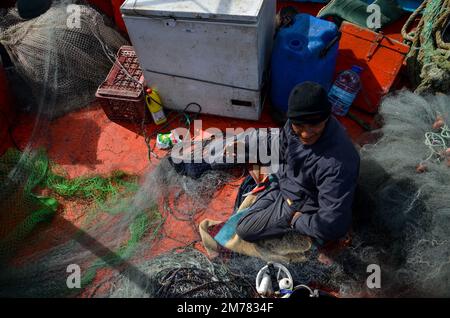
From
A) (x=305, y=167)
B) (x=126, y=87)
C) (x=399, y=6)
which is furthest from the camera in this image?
(x=399, y=6)

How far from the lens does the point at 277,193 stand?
12.0 ft

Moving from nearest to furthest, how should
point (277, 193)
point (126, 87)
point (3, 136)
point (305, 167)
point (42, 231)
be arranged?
1. point (305, 167)
2. point (277, 193)
3. point (42, 231)
4. point (126, 87)
5. point (3, 136)

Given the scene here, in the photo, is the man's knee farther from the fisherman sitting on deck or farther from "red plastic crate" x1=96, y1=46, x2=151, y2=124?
"red plastic crate" x1=96, y1=46, x2=151, y2=124

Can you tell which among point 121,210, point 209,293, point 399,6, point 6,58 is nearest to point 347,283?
point 209,293

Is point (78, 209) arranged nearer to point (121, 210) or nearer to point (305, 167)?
point (121, 210)

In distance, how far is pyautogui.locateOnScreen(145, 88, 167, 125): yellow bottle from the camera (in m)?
4.74

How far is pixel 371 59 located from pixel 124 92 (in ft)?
11.9

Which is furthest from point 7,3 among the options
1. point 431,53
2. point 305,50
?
point 431,53

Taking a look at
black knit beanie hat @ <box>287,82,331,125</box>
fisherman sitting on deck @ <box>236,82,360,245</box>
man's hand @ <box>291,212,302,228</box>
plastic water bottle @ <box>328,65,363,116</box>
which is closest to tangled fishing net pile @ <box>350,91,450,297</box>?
fisherman sitting on deck @ <box>236,82,360,245</box>

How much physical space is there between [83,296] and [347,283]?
107 inches

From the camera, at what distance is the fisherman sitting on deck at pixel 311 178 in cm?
260

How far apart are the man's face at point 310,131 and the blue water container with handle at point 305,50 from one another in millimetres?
1615

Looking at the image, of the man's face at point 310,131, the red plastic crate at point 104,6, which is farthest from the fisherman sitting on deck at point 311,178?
the red plastic crate at point 104,6

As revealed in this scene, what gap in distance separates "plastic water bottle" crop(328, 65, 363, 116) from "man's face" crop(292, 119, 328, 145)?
2117mm
